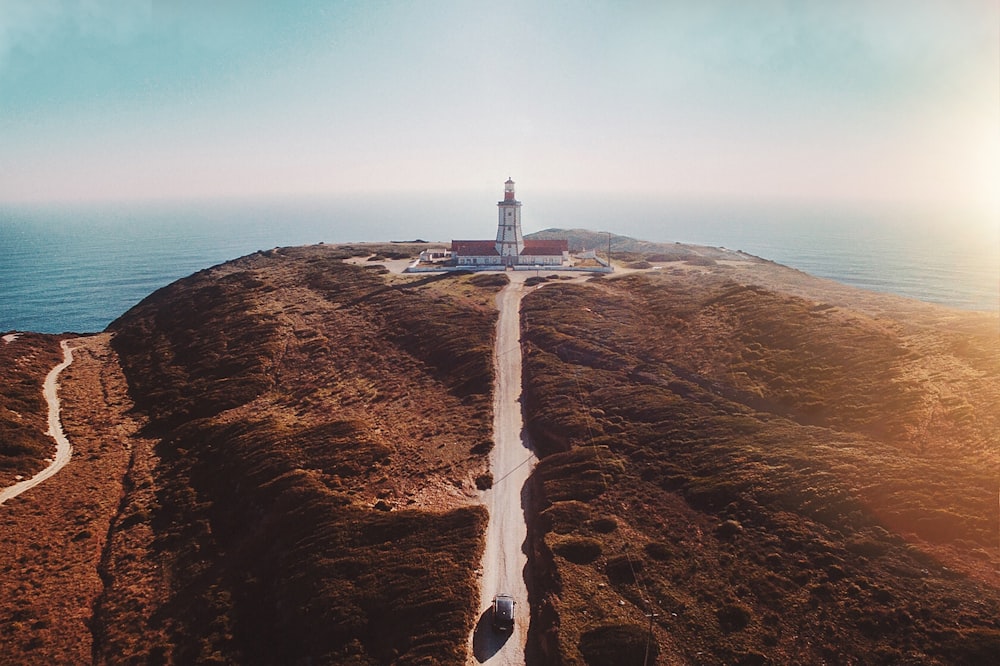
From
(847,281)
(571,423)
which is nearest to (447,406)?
(571,423)

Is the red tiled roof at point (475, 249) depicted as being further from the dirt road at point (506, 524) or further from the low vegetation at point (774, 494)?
the low vegetation at point (774, 494)

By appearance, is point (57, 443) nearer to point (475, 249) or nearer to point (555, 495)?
point (555, 495)

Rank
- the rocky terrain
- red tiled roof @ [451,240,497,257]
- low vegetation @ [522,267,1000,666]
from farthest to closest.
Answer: red tiled roof @ [451,240,497,257] → the rocky terrain → low vegetation @ [522,267,1000,666]

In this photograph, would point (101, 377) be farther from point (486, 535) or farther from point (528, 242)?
point (528, 242)

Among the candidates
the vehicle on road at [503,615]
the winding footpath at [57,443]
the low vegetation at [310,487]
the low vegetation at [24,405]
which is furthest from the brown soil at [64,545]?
the vehicle on road at [503,615]

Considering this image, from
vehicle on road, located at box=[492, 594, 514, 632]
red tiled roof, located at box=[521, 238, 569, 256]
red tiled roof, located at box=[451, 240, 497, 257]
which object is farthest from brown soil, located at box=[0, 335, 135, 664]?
red tiled roof, located at box=[521, 238, 569, 256]

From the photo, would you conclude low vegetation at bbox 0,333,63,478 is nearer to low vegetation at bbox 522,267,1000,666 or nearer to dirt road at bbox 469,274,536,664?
dirt road at bbox 469,274,536,664
